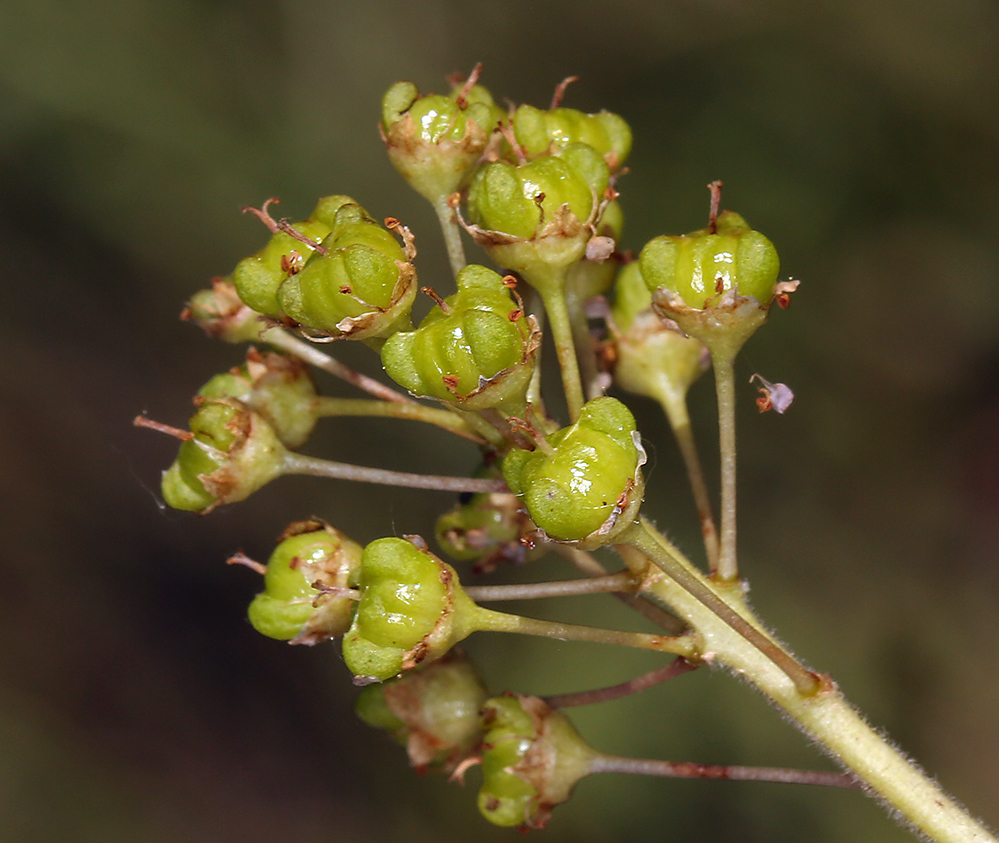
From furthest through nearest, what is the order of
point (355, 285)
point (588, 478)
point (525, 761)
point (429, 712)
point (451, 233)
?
1. point (429, 712)
2. point (525, 761)
3. point (451, 233)
4. point (355, 285)
5. point (588, 478)

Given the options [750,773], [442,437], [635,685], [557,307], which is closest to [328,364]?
[557,307]

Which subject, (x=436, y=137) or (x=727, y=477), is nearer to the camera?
(x=727, y=477)

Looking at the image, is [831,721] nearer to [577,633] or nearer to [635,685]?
[635,685]

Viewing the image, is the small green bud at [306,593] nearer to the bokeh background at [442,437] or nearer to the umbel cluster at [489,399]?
the umbel cluster at [489,399]

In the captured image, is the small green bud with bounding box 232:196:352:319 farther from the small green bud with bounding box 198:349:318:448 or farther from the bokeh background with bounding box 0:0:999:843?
the bokeh background with bounding box 0:0:999:843

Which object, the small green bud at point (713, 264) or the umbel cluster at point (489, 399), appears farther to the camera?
the small green bud at point (713, 264)

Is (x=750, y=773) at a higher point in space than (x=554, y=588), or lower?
lower

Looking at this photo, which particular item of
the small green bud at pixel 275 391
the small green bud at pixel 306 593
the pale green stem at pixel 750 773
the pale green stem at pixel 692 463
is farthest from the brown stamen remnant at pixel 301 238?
the pale green stem at pixel 750 773
